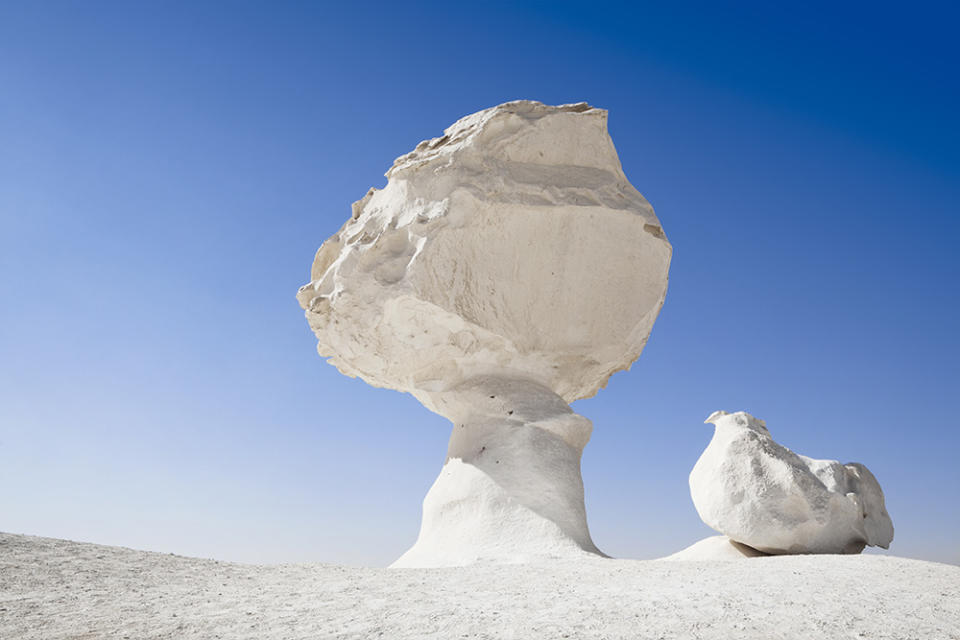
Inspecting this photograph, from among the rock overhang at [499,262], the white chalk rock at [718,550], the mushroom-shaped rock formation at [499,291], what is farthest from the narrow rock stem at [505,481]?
the white chalk rock at [718,550]

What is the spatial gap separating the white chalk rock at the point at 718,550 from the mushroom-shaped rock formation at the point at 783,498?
0.22 metres

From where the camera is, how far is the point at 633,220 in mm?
9617

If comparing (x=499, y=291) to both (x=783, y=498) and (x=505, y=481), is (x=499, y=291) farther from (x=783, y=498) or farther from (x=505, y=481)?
(x=783, y=498)

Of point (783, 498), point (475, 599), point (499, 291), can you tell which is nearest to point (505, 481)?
point (499, 291)

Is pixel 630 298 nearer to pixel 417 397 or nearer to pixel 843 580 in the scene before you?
pixel 417 397

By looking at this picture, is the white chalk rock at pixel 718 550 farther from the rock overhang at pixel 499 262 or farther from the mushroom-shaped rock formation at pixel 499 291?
the rock overhang at pixel 499 262

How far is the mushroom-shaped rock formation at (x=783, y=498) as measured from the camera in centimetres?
739

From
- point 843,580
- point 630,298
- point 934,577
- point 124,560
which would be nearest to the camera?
point 843,580

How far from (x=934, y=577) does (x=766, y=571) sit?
1.32m

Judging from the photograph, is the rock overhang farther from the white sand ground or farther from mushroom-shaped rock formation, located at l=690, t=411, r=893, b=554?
the white sand ground

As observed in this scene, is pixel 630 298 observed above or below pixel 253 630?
above

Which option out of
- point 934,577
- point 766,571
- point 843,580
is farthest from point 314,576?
point 934,577

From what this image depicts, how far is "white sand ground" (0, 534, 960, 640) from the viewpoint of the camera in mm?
4191

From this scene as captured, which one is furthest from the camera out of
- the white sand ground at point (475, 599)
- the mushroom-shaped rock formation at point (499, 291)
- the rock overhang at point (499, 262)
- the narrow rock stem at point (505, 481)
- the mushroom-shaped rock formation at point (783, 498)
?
the rock overhang at point (499, 262)
